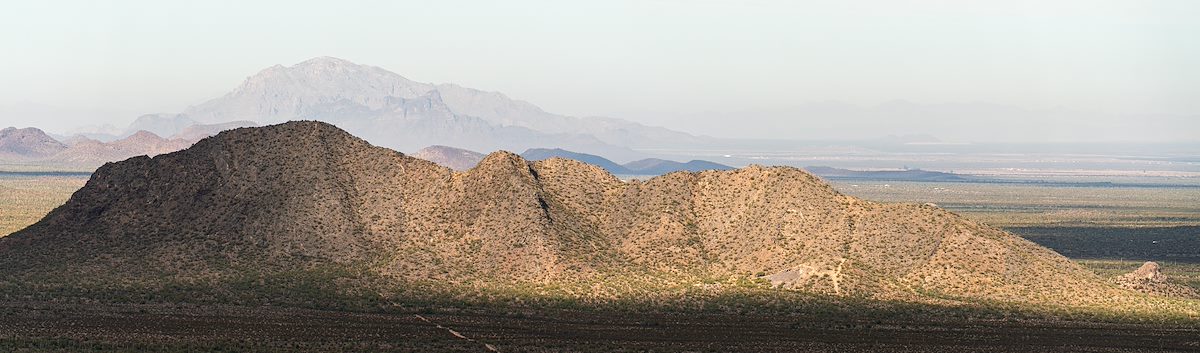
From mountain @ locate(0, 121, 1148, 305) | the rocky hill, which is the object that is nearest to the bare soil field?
mountain @ locate(0, 121, 1148, 305)

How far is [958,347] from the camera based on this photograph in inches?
3201

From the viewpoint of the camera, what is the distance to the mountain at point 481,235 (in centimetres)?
10006

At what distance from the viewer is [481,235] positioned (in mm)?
108375

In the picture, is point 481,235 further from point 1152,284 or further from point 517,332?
point 1152,284

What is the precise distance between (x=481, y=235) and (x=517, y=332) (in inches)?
997

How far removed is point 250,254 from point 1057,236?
111m

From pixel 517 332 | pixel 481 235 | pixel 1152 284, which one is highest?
pixel 481 235

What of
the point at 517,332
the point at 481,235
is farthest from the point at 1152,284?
the point at 517,332

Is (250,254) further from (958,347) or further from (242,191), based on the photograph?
(958,347)

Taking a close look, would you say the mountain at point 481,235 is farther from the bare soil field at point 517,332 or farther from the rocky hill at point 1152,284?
the bare soil field at point 517,332

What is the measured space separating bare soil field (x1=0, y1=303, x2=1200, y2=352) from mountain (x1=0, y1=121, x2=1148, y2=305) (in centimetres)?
747

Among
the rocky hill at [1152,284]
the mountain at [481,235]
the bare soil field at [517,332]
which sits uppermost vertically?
the mountain at [481,235]

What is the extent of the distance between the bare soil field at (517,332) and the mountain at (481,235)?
7.47m

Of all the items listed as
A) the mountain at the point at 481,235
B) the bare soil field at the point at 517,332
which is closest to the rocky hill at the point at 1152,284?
the mountain at the point at 481,235
